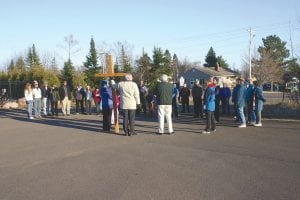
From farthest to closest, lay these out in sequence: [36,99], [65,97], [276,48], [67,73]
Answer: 1. [276,48]
2. [67,73]
3. [65,97]
4. [36,99]

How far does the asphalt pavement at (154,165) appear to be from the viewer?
697cm

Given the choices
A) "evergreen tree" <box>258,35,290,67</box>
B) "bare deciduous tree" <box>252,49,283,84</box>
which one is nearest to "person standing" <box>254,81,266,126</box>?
"bare deciduous tree" <box>252,49,283,84</box>

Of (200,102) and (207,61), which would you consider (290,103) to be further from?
(207,61)

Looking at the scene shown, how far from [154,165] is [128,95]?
514 centimetres

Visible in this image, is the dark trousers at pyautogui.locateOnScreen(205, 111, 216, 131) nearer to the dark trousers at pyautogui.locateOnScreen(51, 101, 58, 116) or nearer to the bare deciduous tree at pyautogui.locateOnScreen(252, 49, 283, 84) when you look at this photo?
the dark trousers at pyautogui.locateOnScreen(51, 101, 58, 116)

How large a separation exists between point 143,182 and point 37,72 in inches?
1496

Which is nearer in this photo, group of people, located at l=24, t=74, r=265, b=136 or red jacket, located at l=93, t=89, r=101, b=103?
group of people, located at l=24, t=74, r=265, b=136

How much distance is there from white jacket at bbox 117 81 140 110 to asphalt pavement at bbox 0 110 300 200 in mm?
1040

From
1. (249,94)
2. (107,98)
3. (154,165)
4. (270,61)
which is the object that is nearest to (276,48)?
(270,61)

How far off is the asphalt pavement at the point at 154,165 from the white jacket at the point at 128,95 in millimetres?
1040

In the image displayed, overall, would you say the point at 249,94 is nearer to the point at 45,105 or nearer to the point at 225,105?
the point at 225,105

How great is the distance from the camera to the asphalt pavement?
697 cm

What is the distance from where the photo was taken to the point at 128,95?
45.4ft

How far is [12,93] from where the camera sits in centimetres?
4738
